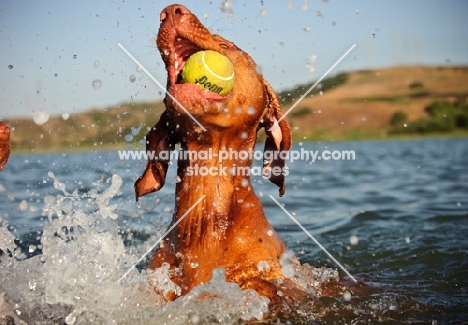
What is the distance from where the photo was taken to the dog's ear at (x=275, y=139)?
15.9 feet

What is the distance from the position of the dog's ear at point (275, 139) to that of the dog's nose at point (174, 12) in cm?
90

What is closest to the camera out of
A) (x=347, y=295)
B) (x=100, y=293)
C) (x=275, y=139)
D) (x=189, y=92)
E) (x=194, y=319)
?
(x=189, y=92)

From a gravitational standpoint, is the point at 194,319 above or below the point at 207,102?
below

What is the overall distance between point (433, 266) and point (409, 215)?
321 cm

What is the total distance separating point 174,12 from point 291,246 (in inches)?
182

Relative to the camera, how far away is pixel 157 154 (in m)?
4.82

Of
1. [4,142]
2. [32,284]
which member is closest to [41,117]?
[4,142]

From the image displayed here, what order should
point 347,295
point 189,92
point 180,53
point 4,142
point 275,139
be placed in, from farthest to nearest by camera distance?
1. point 347,295
2. point 275,139
3. point 4,142
4. point 180,53
5. point 189,92

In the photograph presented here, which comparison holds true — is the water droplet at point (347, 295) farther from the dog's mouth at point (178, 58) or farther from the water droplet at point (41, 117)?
the water droplet at point (41, 117)

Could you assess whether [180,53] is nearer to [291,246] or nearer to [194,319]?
[194,319]

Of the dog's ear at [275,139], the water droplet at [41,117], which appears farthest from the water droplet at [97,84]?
the dog's ear at [275,139]

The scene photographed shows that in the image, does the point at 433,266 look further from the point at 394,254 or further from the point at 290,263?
the point at 290,263

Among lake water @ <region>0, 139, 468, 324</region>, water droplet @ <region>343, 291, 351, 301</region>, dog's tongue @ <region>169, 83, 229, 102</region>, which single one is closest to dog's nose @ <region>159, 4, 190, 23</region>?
dog's tongue @ <region>169, 83, 229, 102</region>

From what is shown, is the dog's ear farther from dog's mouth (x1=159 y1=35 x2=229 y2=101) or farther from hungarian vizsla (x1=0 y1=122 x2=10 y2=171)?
hungarian vizsla (x1=0 y1=122 x2=10 y2=171)
